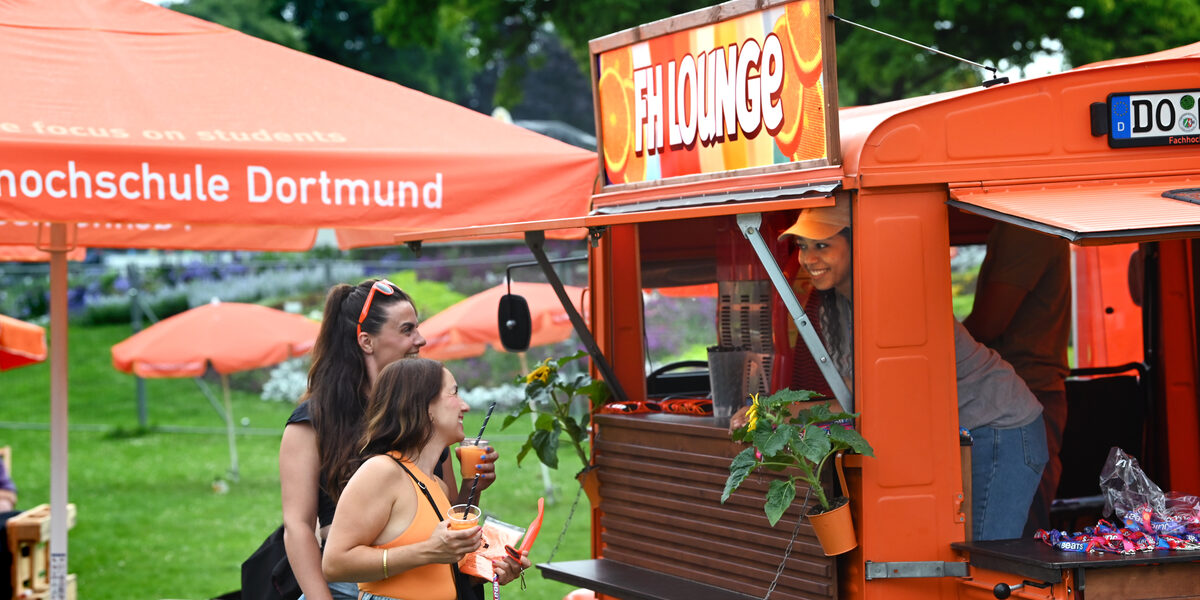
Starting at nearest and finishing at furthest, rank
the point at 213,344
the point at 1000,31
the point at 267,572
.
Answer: the point at 267,572
the point at 1000,31
the point at 213,344

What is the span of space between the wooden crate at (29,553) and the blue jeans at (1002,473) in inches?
196

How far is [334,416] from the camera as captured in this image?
401 cm

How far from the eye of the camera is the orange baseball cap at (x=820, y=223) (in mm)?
4316

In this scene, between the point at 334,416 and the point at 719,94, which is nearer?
the point at 334,416

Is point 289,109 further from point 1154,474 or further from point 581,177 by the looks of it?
point 1154,474

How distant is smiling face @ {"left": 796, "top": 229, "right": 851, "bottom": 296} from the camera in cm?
438

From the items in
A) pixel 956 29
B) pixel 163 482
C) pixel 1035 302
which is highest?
pixel 956 29

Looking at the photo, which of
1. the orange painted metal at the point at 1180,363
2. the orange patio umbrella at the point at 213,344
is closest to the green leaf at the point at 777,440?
the orange painted metal at the point at 1180,363

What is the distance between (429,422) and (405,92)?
2.76 metres

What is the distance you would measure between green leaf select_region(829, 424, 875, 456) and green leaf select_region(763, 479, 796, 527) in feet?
0.70

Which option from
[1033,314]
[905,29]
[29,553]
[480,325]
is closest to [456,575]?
[1033,314]

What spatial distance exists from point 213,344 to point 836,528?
10.9 metres

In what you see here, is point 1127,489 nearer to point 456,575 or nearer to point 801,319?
point 801,319

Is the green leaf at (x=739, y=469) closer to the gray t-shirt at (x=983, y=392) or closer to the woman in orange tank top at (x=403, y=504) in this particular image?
the woman in orange tank top at (x=403, y=504)
